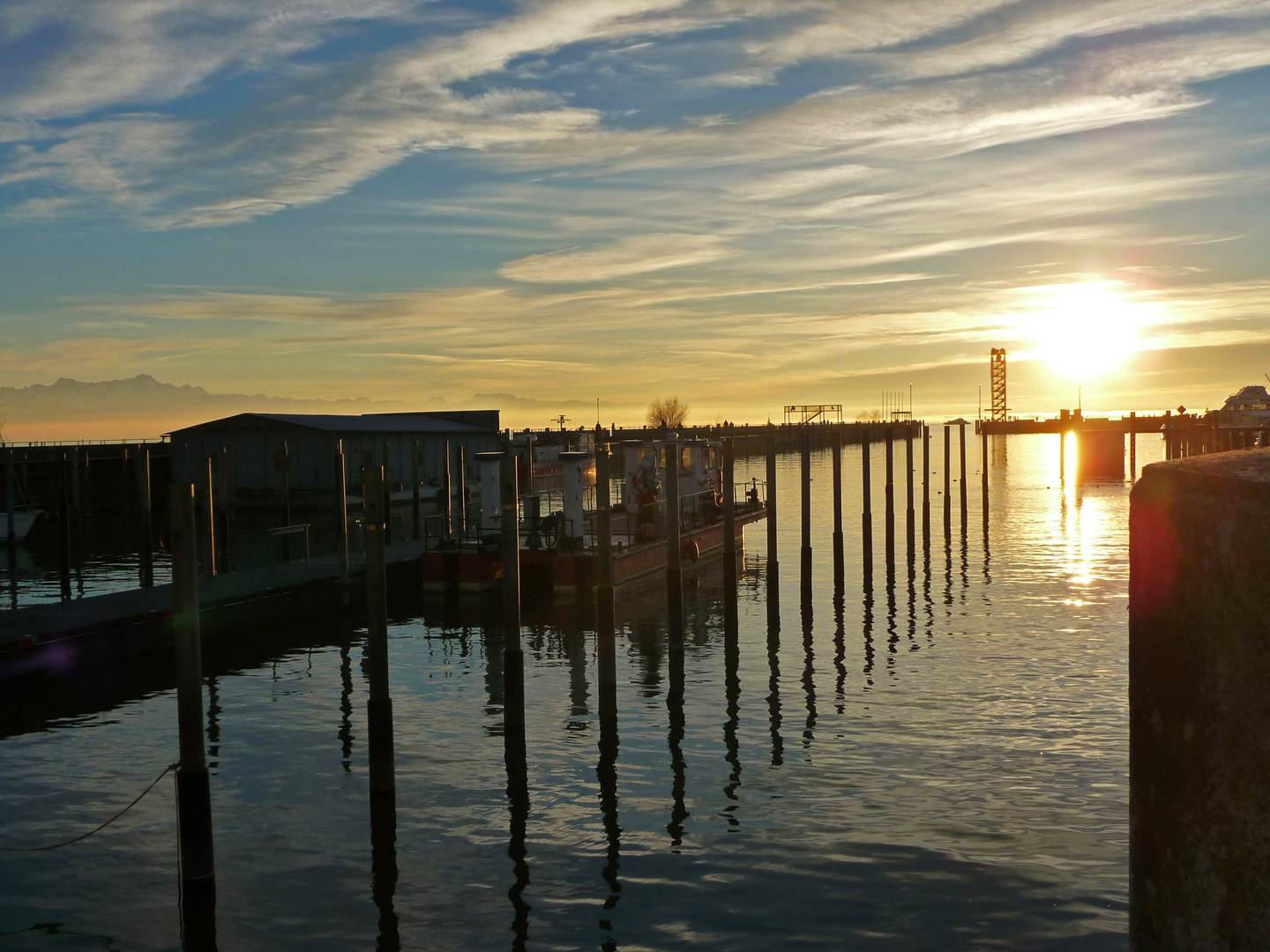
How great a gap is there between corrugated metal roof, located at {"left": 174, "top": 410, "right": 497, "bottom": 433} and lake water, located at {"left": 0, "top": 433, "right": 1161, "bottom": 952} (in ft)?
116

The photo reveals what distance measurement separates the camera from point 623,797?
41.8 feet

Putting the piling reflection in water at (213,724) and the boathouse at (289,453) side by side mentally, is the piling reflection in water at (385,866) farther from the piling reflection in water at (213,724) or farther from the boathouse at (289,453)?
the boathouse at (289,453)

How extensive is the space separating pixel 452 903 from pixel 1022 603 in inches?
811

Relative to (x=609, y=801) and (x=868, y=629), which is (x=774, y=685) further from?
(x=609, y=801)

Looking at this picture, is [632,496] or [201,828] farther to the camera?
[632,496]

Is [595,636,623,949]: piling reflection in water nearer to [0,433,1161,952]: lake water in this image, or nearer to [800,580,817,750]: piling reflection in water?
[0,433,1161,952]: lake water

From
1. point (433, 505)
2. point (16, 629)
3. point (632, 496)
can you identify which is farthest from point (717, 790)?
point (433, 505)

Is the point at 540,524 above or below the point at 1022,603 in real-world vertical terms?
above

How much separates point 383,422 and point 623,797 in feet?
178

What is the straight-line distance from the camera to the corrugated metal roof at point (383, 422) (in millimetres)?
57531

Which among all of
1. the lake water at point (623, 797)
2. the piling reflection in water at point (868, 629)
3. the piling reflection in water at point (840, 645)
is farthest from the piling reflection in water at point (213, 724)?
the piling reflection in water at point (868, 629)

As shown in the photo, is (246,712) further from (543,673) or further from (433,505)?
(433,505)

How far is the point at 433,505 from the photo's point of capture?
62250 millimetres

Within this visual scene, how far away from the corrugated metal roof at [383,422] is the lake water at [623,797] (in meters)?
35.3
